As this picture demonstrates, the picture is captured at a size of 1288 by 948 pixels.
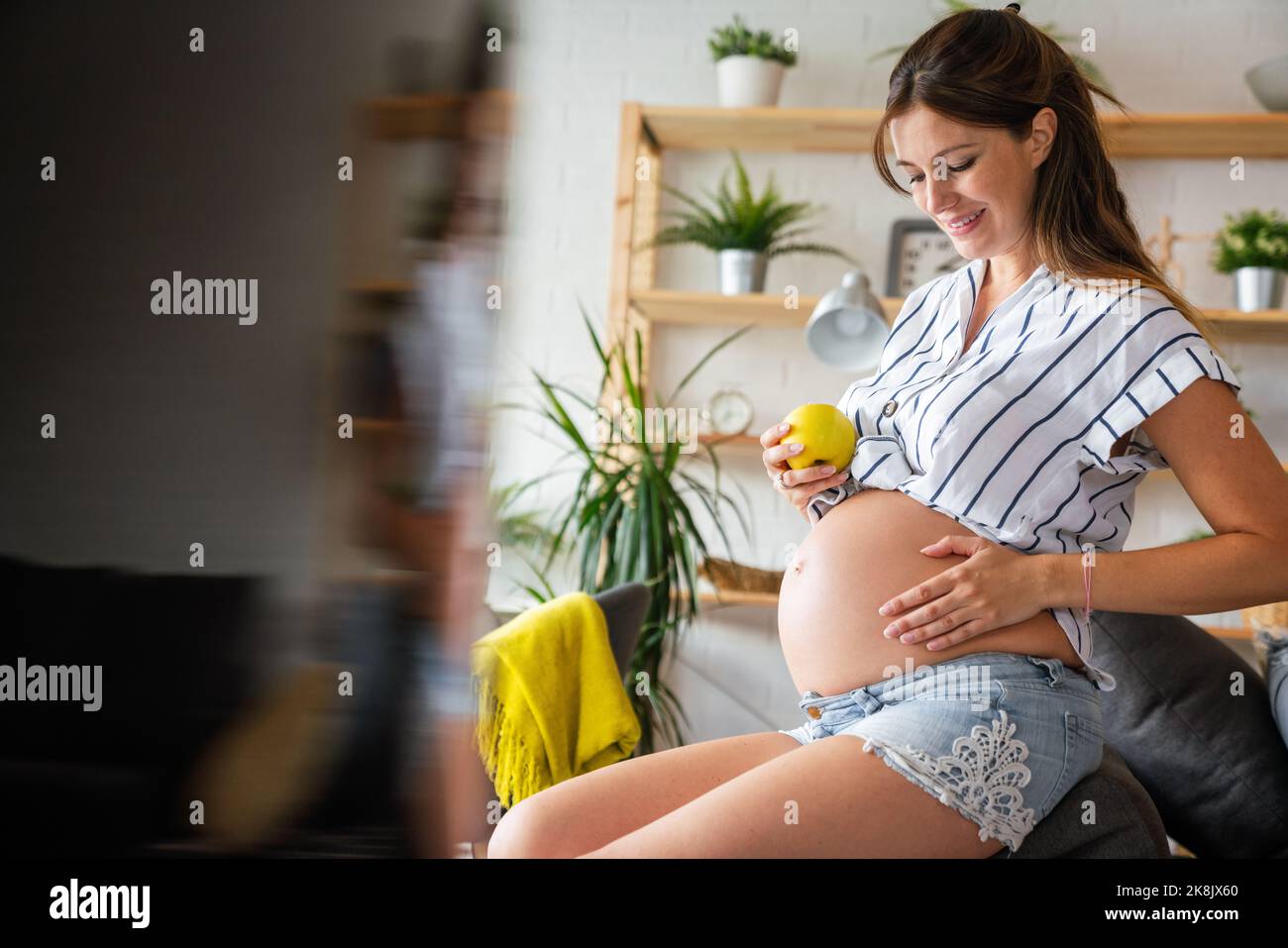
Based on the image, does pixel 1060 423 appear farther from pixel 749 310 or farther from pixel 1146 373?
pixel 749 310

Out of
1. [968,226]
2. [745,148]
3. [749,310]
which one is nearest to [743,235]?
[749,310]

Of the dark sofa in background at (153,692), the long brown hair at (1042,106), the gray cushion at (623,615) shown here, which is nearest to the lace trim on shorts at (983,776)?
the long brown hair at (1042,106)

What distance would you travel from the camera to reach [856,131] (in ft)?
9.16

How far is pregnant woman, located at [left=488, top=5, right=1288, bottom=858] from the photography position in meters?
0.86

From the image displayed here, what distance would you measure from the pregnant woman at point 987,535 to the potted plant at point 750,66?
1739 mm

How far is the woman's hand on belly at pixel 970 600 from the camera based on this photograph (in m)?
0.93

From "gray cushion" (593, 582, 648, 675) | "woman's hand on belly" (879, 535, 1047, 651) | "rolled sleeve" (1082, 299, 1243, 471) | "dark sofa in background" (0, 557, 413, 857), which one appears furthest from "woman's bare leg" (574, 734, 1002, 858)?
"gray cushion" (593, 582, 648, 675)

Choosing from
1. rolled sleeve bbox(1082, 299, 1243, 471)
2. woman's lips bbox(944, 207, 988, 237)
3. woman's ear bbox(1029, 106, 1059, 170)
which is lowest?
rolled sleeve bbox(1082, 299, 1243, 471)

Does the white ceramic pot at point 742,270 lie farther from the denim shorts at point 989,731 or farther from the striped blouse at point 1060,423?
the denim shorts at point 989,731

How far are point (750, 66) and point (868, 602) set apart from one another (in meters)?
2.16

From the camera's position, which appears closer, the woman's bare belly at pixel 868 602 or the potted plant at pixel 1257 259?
the woman's bare belly at pixel 868 602

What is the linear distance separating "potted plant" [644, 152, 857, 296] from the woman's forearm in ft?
6.28

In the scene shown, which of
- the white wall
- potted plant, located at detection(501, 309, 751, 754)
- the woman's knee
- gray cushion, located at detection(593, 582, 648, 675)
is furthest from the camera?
the white wall

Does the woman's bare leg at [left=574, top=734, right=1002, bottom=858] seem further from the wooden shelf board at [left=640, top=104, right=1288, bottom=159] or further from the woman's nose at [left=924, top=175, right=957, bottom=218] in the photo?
the wooden shelf board at [left=640, top=104, right=1288, bottom=159]
